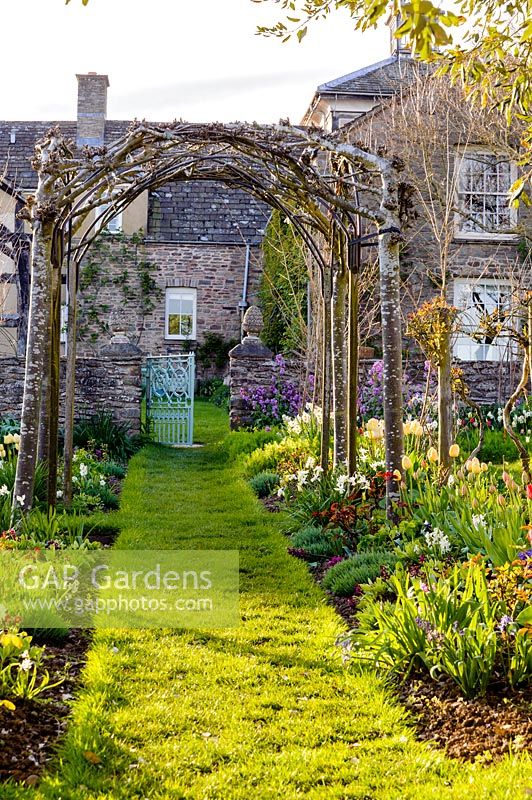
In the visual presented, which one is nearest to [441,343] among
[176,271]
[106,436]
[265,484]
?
[265,484]

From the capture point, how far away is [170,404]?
13867 millimetres

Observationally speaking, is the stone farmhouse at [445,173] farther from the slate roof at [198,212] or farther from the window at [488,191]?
the slate roof at [198,212]

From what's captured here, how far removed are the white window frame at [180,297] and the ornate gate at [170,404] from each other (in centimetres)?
833

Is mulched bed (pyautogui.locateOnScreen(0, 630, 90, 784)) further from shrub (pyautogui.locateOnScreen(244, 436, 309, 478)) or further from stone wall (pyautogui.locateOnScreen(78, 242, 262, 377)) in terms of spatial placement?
stone wall (pyautogui.locateOnScreen(78, 242, 262, 377))

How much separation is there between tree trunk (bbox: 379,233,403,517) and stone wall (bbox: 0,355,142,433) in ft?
22.0

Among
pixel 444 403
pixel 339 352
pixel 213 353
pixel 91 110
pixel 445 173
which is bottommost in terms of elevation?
pixel 444 403

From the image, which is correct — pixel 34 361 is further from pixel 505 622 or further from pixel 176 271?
pixel 176 271

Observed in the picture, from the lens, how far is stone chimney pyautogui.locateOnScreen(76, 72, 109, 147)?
23844mm

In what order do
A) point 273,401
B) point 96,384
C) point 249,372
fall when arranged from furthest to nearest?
point 249,372 → point 273,401 → point 96,384

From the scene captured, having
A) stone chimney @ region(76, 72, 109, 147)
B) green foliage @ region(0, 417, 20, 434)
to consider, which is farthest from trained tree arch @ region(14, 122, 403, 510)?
stone chimney @ region(76, 72, 109, 147)

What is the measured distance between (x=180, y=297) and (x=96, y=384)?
10.2m

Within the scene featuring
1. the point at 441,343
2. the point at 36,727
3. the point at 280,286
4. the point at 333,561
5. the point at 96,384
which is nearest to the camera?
the point at 36,727

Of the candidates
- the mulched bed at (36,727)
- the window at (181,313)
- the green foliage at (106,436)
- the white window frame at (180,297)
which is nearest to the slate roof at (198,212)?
the white window frame at (180,297)

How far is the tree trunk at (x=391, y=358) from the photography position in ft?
21.7
